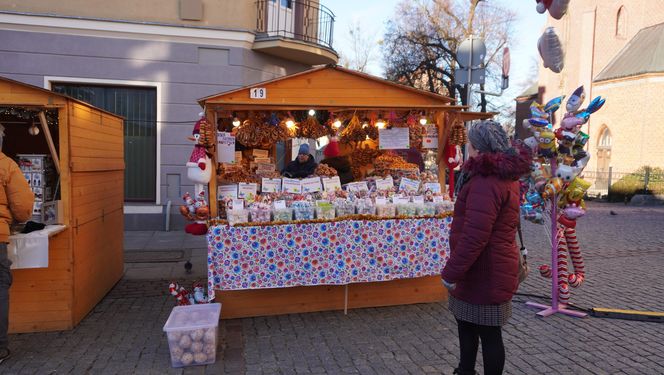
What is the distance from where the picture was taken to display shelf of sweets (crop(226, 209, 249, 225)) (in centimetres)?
464

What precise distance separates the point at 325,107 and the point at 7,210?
293 centimetres

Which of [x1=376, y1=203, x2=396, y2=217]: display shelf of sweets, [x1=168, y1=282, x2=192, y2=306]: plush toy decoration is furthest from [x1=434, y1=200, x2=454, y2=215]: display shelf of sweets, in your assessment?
[x1=168, y1=282, x2=192, y2=306]: plush toy decoration

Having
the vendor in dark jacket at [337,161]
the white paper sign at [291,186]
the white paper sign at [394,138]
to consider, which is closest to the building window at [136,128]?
the vendor in dark jacket at [337,161]

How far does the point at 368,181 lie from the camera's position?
583cm

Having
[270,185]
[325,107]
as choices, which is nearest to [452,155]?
[325,107]

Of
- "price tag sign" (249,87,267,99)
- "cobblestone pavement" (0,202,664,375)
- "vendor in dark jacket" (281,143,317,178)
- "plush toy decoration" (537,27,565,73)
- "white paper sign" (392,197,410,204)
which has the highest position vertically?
"plush toy decoration" (537,27,565,73)

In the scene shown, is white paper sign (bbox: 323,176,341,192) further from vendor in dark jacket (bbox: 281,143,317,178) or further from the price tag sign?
the price tag sign

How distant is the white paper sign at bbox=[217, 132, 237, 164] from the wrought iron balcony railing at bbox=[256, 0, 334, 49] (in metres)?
5.45

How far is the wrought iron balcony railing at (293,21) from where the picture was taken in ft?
33.9

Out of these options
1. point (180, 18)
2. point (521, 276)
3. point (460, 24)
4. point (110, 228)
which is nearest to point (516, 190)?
point (521, 276)

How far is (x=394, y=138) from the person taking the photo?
5875 mm

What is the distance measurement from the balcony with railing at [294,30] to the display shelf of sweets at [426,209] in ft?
20.1

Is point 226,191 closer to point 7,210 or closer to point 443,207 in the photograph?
point 7,210

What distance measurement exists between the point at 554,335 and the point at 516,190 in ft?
7.56
